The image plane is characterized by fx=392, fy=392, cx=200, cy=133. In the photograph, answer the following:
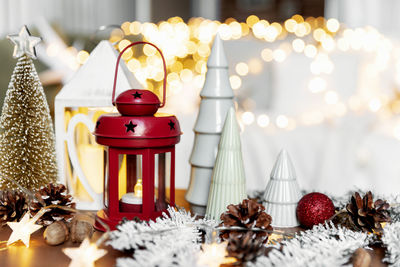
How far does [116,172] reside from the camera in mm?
707

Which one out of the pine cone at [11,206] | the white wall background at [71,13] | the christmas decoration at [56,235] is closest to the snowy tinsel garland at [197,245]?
the christmas decoration at [56,235]

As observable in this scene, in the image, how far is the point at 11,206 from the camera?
2.40ft

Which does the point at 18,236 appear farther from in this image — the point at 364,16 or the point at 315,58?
the point at 364,16

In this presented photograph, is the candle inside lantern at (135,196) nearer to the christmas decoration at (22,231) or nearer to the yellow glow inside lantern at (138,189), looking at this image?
the yellow glow inside lantern at (138,189)

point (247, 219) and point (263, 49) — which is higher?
point (263, 49)

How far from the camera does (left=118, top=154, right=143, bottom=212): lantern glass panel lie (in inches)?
28.6

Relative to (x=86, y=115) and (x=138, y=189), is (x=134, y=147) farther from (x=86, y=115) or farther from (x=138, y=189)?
(x=86, y=115)

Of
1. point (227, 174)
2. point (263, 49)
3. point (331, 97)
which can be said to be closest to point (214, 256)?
point (227, 174)

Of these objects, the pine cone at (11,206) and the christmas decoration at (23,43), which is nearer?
the pine cone at (11,206)

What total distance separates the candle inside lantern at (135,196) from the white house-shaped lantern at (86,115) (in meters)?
0.14

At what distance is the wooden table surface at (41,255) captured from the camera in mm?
568

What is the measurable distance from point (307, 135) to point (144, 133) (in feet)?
4.43

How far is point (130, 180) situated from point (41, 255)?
0.22 metres

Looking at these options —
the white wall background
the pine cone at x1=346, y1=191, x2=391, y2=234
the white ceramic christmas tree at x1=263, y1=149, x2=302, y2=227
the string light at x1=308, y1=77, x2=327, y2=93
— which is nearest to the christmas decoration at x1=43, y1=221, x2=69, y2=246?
the white ceramic christmas tree at x1=263, y1=149, x2=302, y2=227
